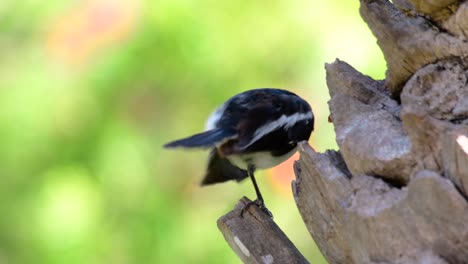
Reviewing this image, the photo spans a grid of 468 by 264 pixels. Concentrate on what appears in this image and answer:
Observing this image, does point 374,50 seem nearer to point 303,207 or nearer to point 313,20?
point 313,20

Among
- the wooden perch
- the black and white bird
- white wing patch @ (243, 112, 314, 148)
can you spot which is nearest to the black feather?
the black and white bird

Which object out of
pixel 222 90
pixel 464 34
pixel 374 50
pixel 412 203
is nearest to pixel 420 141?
pixel 412 203

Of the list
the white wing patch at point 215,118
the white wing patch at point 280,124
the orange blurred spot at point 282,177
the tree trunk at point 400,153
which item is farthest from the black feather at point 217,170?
the tree trunk at point 400,153

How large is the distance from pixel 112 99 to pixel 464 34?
2.42 meters

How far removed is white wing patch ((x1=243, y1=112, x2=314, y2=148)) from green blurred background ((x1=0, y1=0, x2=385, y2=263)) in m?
0.91

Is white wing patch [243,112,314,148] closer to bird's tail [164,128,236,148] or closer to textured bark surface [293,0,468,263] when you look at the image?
bird's tail [164,128,236,148]

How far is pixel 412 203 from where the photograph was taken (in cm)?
238

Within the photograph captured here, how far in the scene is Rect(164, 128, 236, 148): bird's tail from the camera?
3.13m

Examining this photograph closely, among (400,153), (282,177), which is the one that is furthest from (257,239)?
(282,177)

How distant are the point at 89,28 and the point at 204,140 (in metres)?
1.64

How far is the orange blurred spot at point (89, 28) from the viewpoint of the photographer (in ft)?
15.3

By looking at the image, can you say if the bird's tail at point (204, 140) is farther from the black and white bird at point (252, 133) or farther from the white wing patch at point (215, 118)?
the white wing patch at point (215, 118)

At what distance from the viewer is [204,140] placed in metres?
3.26

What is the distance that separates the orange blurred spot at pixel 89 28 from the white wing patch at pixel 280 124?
1227 millimetres
